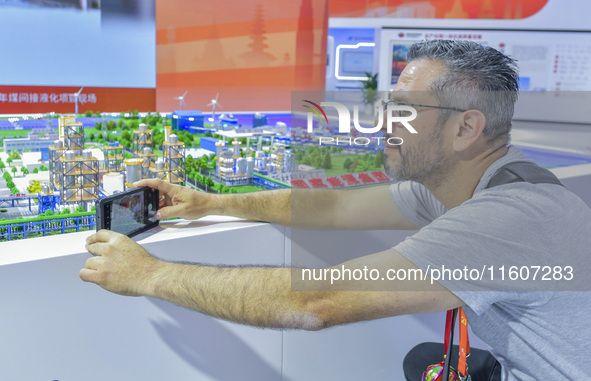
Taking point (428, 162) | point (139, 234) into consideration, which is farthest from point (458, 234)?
point (139, 234)

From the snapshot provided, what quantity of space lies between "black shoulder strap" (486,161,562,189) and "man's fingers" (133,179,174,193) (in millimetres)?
670

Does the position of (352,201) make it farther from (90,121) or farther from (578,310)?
(90,121)

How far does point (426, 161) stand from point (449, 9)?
2.65m

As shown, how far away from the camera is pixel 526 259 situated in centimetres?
65

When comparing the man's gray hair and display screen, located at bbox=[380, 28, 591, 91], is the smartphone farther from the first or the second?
display screen, located at bbox=[380, 28, 591, 91]

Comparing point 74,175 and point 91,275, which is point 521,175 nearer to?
point 91,275

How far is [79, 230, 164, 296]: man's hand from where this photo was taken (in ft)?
2.46

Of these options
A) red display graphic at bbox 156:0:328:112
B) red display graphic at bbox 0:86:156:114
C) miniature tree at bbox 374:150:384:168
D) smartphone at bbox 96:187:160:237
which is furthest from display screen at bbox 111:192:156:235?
red display graphic at bbox 156:0:328:112

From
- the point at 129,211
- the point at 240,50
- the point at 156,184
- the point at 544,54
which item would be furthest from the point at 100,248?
the point at 240,50

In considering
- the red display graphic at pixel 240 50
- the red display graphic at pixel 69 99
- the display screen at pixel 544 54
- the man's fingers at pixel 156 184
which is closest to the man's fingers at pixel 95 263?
the man's fingers at pixel 156 184

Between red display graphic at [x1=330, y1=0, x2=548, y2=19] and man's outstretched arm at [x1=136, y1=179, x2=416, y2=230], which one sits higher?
red display graphic at [x1=330, y1=0, x2=548, y2=19]

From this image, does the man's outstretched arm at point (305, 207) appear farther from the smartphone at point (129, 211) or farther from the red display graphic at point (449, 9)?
the red display graphic at point (449, 9)

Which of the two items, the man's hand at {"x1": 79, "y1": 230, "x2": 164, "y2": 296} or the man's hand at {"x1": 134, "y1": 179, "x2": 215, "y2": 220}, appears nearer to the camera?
the man's hand at {"x1": 79, "y1": 230, "x2": 164, "y2": 296}

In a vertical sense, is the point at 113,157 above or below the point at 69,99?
below
